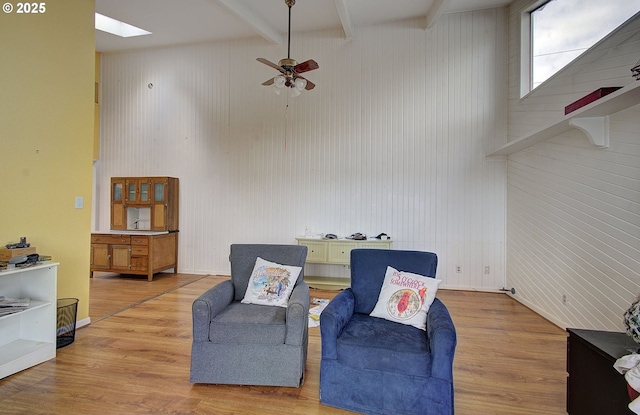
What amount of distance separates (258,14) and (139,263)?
4.63 m

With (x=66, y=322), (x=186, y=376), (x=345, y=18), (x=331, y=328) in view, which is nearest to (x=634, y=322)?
(x=331, y=328)

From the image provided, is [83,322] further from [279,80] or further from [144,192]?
[279,80]

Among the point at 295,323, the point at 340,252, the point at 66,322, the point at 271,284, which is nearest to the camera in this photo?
the point at 295,323

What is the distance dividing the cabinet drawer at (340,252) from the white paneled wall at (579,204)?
2461mm

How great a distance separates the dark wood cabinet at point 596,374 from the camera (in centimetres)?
150

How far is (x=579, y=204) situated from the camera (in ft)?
10.3

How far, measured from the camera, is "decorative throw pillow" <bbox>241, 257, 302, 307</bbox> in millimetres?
2518

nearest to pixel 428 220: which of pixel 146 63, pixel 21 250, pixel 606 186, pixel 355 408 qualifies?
pixel 606 186

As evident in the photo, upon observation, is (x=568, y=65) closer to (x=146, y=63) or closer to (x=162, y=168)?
(x=162, y=168)

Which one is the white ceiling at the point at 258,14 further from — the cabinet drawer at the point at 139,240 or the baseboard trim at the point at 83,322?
the baseboard trim at the point at 83,322

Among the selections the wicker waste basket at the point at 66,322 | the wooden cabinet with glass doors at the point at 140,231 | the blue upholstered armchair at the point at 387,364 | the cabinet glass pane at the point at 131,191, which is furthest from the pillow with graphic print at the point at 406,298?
the cabinet glass pane at the point at 131,191

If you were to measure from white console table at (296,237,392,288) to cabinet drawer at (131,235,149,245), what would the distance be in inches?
109

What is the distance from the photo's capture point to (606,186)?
2.76m

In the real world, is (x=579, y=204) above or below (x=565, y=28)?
below
